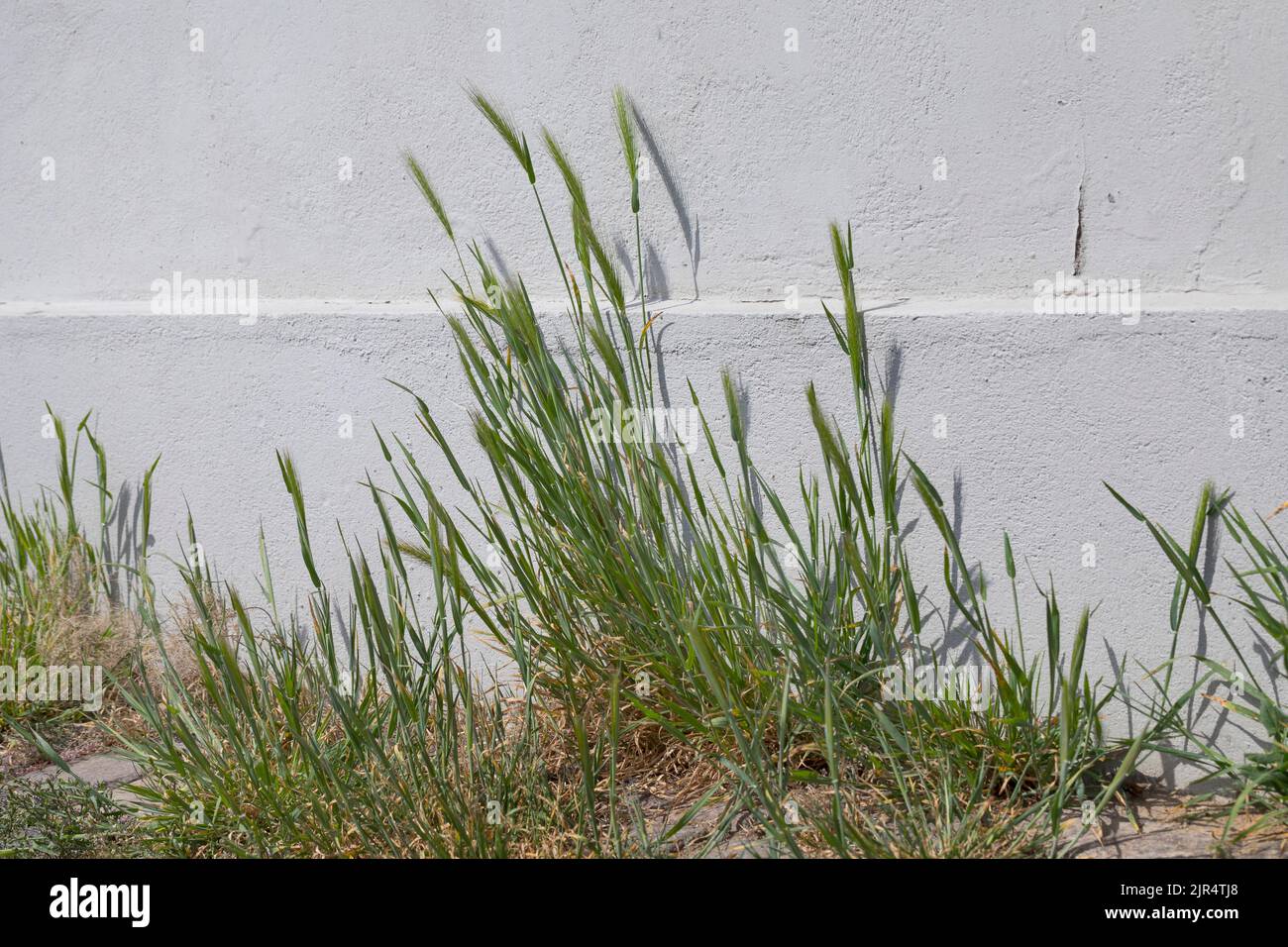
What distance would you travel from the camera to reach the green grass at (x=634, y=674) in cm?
229

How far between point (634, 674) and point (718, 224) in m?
1.14

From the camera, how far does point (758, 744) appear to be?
2082 millimetres

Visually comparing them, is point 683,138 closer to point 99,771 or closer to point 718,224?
point 718,224

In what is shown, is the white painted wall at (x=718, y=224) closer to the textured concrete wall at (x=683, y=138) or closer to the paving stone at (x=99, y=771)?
the textured concrete wall at (x=683, y=138)

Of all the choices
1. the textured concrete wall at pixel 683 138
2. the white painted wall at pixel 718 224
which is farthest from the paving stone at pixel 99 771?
the textured concrete wall at pixel 683 138

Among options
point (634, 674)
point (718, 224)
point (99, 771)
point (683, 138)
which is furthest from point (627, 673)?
point (99, 771)

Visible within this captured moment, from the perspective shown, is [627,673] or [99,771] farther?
[99,771]

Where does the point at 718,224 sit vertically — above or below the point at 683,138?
below

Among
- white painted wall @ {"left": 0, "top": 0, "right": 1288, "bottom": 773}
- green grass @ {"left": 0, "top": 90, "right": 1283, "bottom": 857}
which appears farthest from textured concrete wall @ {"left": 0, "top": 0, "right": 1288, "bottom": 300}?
green grass @ {"left": 0, "top": 90, "right": 1283, "bottom": 857}

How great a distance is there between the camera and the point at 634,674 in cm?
260

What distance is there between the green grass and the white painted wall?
123mm

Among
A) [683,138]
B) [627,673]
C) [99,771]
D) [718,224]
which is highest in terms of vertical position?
[683,138]

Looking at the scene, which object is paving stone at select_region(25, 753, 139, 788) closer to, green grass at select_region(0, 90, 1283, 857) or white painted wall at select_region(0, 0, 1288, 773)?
green grass at select_region(0, 90, 1283, 857)

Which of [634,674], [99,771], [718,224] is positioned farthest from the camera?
[99,771]
